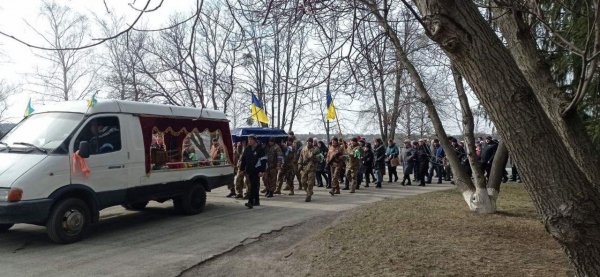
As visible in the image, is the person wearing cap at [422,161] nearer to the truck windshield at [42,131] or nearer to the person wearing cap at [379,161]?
the person wearing cap at [379,161]

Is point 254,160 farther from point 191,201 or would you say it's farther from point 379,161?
point 379,161

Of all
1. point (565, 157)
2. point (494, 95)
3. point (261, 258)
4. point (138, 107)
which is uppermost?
point (138, 107)

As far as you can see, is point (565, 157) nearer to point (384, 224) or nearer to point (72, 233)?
point (384, 224)

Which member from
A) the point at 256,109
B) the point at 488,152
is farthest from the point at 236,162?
the point at 488,152

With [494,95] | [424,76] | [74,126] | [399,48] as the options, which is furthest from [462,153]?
[494,95]

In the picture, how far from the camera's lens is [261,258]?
6.75 metres

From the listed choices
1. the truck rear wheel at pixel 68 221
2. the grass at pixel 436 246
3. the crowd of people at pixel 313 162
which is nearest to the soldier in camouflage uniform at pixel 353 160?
the crowd of people at pixel 313 162

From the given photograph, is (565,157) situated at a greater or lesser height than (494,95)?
lesser

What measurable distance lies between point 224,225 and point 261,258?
8.83 feet

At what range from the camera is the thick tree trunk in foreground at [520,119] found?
3.46m

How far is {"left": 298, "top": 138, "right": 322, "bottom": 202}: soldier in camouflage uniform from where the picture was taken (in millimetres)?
13109

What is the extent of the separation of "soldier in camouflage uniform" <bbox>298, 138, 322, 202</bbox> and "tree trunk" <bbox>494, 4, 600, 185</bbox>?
7344 mm

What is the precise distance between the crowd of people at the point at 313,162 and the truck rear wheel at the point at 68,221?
4.43m

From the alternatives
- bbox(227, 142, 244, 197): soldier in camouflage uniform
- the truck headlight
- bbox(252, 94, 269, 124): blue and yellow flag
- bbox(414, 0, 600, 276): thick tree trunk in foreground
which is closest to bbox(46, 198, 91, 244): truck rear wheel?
the truck headlight
